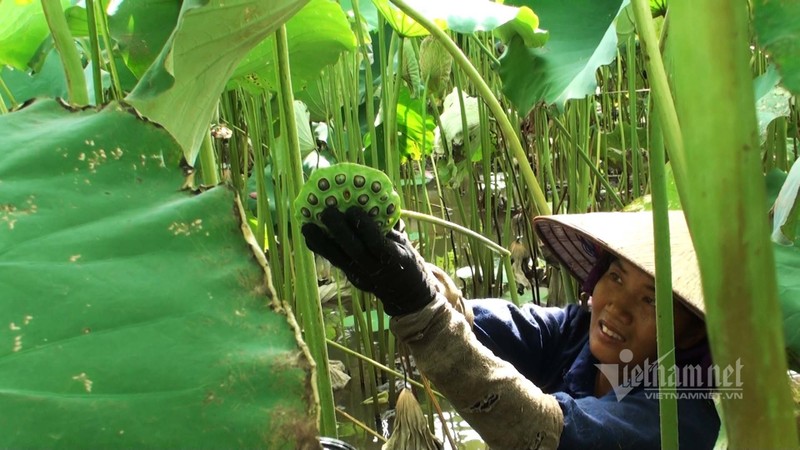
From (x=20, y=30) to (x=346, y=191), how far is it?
28.0 inches

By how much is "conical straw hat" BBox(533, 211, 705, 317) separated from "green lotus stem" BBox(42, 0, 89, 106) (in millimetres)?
533

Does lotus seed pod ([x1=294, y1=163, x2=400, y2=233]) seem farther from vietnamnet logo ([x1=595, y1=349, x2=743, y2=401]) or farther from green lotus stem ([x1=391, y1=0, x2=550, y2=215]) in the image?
vietnamnet logo ([x1=595, y1=349, x2=743, y2=401])

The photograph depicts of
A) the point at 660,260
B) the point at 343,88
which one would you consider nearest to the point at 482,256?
the point at 343,88

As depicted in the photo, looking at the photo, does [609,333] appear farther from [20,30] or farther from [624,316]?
[20,30]

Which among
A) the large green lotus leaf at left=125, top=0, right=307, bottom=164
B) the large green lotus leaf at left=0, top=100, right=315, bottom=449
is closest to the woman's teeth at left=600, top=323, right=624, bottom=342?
the large green lotus leaf at left=125, top=0, right=307, bottom=164

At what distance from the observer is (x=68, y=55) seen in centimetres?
48

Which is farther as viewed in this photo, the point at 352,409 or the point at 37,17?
the point at 352,409

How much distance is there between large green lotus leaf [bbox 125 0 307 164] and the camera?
44 centimetres

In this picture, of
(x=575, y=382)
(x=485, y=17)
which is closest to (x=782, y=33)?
(x=485, y=17)

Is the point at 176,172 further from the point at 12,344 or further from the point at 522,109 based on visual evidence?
the point at 522,109

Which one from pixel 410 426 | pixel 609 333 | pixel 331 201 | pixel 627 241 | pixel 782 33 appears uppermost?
pixel 782 33

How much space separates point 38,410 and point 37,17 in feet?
3.35

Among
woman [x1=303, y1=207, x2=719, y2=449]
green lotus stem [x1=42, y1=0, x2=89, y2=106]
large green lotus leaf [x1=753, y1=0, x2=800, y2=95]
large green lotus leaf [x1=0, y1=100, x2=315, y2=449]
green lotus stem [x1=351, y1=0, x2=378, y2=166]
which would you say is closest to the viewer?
large green lotus leaf [x1=0, y1=100, x2=315, y2=449]

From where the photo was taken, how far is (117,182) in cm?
31
